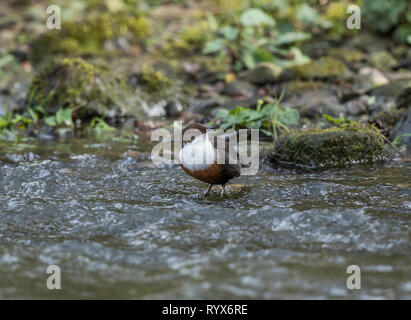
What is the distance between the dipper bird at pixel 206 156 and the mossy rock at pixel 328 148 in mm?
1463

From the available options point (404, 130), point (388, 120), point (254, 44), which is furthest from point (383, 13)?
point (404, 130)

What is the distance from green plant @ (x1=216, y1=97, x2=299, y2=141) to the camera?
266 inches

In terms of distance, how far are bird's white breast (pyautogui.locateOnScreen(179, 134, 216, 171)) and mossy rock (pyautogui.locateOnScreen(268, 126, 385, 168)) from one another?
5.60 ft

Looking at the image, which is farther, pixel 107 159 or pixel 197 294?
pixel 107 159

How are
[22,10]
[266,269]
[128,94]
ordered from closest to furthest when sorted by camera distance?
[266,269] < [128,94] < [22,10]

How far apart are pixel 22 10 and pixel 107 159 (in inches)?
348

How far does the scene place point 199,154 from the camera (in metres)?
4.41

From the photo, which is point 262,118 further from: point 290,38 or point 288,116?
point 290,38

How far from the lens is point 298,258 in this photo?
10.9 feet

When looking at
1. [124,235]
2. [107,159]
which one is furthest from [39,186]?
[124,235]

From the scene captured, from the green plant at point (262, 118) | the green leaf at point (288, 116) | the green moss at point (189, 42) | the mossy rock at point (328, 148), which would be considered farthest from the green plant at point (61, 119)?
the green moss at point (189, 42)

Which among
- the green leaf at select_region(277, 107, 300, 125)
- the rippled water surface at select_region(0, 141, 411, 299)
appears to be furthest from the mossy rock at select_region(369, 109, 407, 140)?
the rippled water surface at select_region(0, 141, 411, 299)

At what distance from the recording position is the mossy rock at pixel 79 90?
8164mm
